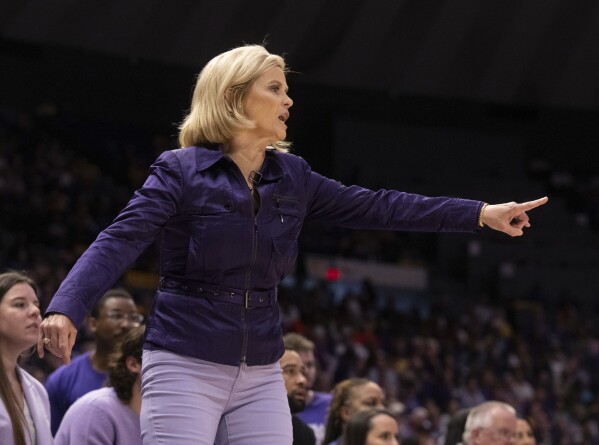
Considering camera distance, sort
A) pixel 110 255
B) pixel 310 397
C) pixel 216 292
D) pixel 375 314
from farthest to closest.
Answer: pixel 375 314, pixel 310 397, pixel 216 292, pixel 110 255

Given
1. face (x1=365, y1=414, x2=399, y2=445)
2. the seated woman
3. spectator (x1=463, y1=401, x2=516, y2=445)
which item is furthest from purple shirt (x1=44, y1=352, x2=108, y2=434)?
spectator (x1=463, y1=401, x2=516, y2=445)

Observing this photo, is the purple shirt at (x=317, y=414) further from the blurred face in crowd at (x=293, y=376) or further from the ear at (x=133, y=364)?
the ear at (x=133, y=364)

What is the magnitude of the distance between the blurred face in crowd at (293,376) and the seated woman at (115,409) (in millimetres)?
836

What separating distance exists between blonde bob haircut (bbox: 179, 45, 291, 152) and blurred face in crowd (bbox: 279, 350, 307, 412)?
1.92 metres

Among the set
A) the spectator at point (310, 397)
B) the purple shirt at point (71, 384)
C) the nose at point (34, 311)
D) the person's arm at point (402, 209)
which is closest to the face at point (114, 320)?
the purple shirt at point (71, 384)

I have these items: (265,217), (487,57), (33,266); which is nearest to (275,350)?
(265,217)

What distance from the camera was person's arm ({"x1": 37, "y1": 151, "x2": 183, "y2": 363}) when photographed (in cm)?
203

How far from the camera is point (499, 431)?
446 centimetres

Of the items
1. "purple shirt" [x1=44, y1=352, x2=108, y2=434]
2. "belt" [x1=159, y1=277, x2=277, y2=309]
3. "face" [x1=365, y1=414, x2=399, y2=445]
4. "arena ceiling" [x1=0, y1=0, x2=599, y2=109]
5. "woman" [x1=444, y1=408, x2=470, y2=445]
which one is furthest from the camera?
"arena ceiling" [x1=0, y1=0, x2=599, y2=109]

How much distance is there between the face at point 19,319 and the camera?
3365mm

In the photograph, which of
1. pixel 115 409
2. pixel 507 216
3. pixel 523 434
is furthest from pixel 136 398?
pixel 523 434

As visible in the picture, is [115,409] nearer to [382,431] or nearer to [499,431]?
[382,431]

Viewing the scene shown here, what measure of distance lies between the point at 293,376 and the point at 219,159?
2.00 meters

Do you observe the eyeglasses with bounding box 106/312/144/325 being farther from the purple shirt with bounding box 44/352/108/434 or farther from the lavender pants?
the lavender pants
